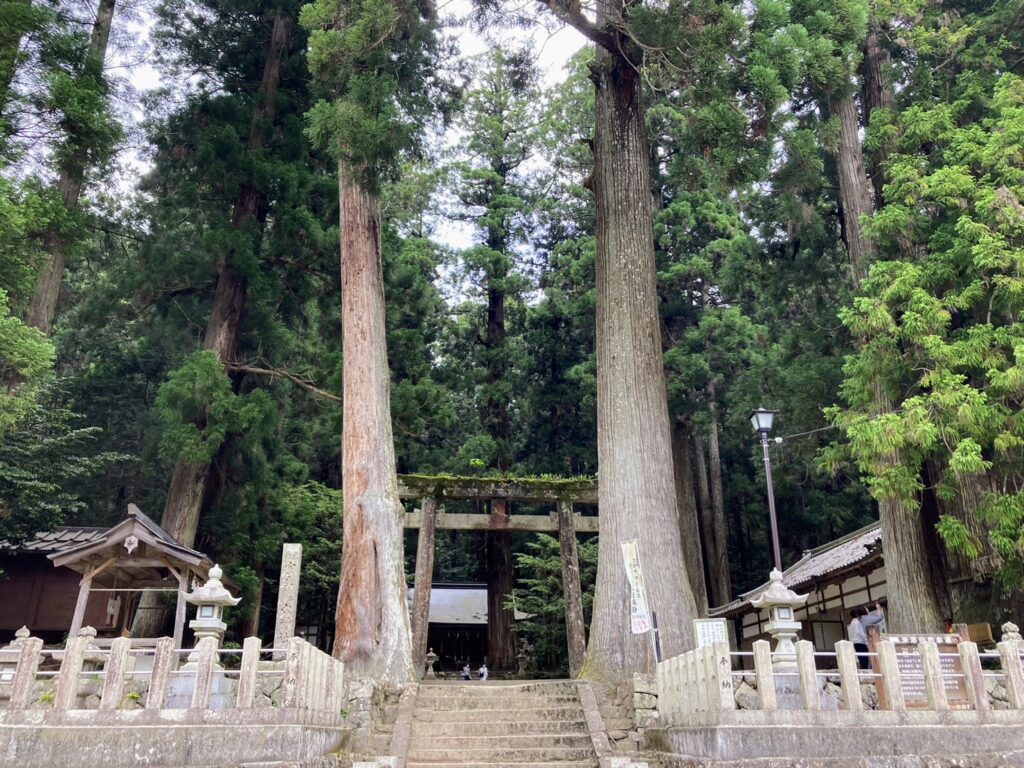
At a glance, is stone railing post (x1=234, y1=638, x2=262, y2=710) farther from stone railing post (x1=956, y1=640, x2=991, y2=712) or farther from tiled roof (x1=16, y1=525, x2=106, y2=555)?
tiled roof (x1=16, y1=525, x2=106, y2=555)

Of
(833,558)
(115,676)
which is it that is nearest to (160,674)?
(115,676)

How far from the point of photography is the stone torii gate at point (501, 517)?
1031 cm

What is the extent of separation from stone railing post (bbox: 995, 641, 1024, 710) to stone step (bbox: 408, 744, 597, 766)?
3.16 m

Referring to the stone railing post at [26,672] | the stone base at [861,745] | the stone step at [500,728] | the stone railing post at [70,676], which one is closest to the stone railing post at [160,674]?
the stone railing post at [70,676]

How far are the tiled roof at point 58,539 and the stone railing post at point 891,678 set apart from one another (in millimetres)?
10291

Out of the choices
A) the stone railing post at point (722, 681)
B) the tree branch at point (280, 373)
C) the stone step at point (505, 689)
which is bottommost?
the stone step at point (505, 689)

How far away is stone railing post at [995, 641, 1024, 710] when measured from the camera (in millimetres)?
5227

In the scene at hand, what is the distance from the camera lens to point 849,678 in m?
4.90

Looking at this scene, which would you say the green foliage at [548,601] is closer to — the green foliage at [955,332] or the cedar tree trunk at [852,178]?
the green foliage at [955,332]

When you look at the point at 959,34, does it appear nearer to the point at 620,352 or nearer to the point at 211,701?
the point at 620,352

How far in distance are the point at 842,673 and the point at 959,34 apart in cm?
851

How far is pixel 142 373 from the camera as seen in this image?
51.6 feet

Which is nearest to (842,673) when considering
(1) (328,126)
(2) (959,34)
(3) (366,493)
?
(3) (366,493)

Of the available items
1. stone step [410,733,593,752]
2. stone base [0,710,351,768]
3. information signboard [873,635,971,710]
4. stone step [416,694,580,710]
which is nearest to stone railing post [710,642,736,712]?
information signboard [873,635,971,710]
